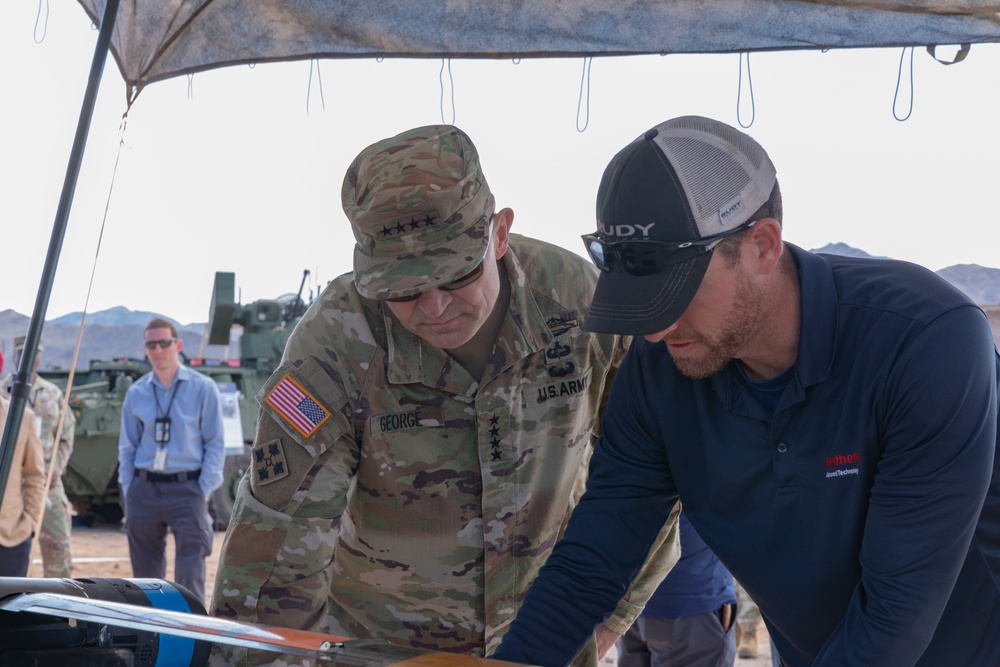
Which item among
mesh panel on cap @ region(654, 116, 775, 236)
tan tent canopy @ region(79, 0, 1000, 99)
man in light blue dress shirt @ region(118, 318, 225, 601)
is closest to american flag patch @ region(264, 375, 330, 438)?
mesh panel on cap @ region(654, 116, 775, 236)

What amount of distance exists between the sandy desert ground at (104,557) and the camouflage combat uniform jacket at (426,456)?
4104mm

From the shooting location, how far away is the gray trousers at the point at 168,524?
5.42 m

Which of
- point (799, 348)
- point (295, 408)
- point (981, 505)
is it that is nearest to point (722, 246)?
point (799, 348)

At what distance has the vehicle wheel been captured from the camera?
10227mm

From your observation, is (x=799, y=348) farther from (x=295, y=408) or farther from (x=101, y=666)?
(x=101, y=666)

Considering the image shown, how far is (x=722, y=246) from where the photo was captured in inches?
53.6

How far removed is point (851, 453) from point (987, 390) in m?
0.19

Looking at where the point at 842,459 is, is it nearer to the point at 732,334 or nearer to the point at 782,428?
the point at 782,428

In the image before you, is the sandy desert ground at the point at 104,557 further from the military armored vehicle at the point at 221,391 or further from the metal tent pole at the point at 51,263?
the metal tent pole at the point at 51,263

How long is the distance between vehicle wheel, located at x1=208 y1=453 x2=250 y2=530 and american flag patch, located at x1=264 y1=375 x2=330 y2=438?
8.76 m

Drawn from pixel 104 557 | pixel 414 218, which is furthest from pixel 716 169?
pixel 104 557

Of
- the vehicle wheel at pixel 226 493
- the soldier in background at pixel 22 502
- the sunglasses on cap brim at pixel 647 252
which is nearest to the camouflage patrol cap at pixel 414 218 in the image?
the sunglasses on cap brim at pixel 647 252

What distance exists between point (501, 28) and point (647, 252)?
1414mm

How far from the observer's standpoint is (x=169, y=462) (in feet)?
18.2
